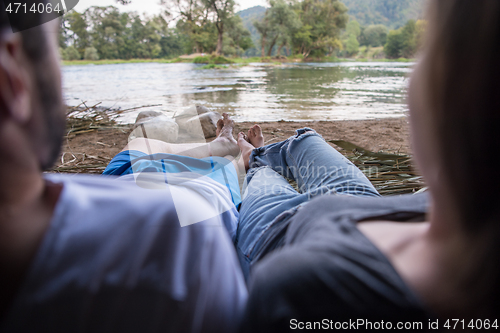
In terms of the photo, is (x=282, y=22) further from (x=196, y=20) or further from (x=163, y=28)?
(x=163, y=28)

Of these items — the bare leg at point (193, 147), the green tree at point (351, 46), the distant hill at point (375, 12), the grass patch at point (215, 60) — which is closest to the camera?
the bare leg at point (193, 147)

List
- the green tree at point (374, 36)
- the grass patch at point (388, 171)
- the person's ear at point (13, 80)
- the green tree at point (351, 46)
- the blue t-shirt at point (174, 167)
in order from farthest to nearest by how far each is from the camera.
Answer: the green tree at point (351, 46) < the green tree at point (374, 36) < the grass patch at point (388, 171) < the blue t-shirt at point (174, 167) < the person's ear at point (13, 80)

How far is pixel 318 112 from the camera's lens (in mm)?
4852

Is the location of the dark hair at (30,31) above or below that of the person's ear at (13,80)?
above

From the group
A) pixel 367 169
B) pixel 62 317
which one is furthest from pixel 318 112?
pixel 62 317

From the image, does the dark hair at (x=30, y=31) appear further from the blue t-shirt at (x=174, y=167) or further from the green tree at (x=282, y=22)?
the green tree at (x=282, y=22)

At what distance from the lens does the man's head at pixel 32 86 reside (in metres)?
0.25

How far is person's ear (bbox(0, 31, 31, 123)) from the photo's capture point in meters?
0.25

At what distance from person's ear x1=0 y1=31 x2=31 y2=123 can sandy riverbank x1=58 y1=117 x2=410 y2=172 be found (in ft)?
7.75

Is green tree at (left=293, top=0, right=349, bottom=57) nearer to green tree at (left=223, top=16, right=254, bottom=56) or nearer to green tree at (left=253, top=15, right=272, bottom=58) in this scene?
green tree at (left=253, top=15, right=272, bottom=58)

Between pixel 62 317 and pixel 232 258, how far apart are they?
233mm

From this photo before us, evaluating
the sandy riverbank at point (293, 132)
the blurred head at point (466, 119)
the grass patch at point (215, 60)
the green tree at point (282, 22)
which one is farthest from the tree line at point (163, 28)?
the blurred head at point (466, 119)

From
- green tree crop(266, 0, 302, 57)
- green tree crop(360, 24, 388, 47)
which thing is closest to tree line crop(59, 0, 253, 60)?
green tree crop(266, 0, 302, 57)

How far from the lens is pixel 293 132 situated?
3.33m
